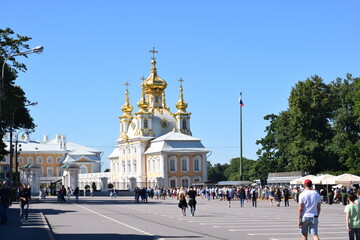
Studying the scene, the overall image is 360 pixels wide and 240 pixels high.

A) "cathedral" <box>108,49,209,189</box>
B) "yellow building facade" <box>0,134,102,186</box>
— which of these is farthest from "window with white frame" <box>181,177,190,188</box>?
"yellow building facade" <box>0,134,102,186</box>

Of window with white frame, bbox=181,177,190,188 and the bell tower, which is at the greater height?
the bell tower

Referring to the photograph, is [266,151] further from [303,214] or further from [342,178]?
[303,214]

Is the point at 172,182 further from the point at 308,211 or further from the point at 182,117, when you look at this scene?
the point at 308,211

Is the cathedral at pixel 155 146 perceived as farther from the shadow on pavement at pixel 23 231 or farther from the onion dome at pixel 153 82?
the shadow on pavement at pixel 23 231

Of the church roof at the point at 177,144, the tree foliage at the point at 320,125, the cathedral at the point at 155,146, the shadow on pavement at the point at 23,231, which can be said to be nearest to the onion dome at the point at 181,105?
the cathedral at the point at 155,146

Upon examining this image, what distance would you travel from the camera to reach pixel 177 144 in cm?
11800

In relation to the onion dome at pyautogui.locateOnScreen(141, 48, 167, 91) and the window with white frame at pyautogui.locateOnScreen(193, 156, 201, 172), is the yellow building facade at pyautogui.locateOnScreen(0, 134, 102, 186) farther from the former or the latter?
the window with white frame at pyautogui.locateOnScreen(193, 156, 201, 172)

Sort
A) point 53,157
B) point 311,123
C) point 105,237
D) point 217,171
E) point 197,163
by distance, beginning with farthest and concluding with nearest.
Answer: point 217,171
point 53,157
point 197,163
point 311,123
point 105,237

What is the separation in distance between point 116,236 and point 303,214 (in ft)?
23.3

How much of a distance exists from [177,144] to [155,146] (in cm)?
474

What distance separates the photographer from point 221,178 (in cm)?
17212

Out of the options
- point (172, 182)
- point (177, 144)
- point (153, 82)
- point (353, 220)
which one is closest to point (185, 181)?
point (172, 182)

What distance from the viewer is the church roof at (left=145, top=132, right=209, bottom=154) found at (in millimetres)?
117069

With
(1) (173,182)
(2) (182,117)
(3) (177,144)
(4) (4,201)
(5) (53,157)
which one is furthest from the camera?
(5) (53,157)
